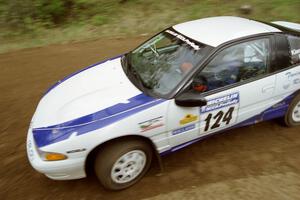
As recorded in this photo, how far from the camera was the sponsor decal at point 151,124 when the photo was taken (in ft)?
12.0

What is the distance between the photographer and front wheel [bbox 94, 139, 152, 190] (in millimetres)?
3621

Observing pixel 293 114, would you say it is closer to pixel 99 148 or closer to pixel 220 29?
pixel 220 29

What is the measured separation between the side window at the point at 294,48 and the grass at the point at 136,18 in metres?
4.92

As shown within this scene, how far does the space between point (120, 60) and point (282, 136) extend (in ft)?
8.33

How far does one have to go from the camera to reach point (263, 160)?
13.9 feet

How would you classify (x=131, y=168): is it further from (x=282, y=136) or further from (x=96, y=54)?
(x=96, y=54)

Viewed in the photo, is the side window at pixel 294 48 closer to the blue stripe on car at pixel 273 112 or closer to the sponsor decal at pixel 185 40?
the blue stripe on car at pixel 273 112

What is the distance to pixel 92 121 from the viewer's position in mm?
3607

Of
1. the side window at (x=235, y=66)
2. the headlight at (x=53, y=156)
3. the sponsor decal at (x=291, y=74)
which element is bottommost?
the headlight at (x=53, y=156)

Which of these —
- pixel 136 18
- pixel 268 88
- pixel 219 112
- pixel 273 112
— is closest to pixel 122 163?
pixel 219 112

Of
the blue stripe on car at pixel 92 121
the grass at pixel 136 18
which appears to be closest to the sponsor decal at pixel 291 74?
the blue stripe on car at pixel 92 121

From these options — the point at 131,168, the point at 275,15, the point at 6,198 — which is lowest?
the point at 6,198

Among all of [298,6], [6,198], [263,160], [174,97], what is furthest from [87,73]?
[298,6]

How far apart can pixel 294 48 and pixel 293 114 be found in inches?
37.1
